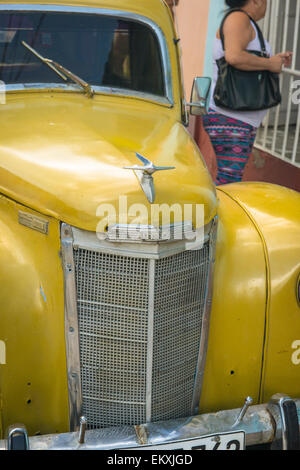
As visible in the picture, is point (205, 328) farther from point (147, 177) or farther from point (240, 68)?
point (240, 68)

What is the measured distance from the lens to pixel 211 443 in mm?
2053

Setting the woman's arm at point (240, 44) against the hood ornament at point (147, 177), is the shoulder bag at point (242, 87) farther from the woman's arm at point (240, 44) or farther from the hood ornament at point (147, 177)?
the hood ornament at point (147, 177)

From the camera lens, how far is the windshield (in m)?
2.84

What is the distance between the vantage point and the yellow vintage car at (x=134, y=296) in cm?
208

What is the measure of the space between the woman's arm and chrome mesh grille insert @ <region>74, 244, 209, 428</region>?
2.16 meters

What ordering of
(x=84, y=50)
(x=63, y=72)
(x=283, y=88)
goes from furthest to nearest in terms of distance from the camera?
(x=283, y=88) → (x=84, y=50) → (x=63, y=72)

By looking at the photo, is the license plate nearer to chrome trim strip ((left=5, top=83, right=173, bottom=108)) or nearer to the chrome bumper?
the chrome bumper

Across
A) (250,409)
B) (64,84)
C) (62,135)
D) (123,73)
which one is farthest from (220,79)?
(250,409)

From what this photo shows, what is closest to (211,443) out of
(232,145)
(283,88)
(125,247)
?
(125,247)

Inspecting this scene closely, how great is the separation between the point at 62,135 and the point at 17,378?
0.98m

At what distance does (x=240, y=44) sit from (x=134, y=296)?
97.5 inches

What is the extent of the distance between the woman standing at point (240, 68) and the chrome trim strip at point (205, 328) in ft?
6.42

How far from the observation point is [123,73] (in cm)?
310

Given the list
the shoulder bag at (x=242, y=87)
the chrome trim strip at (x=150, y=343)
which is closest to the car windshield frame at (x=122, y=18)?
the shoulder bag at (x=242, y=87)
